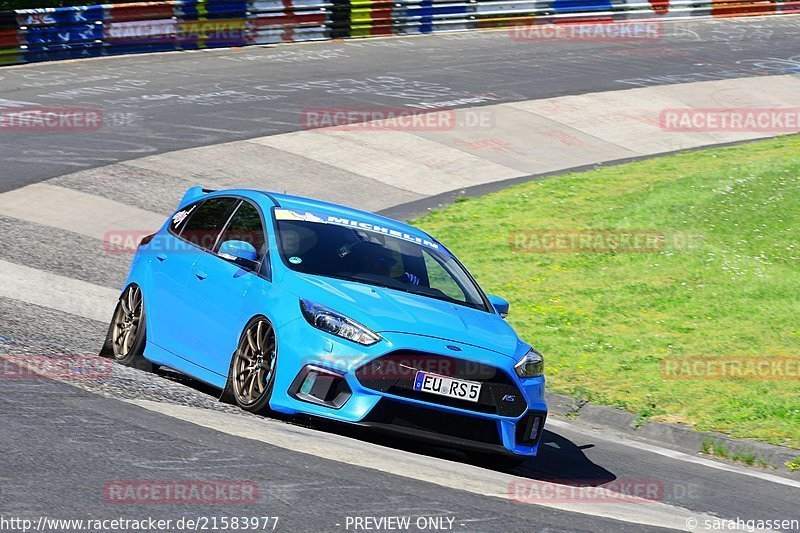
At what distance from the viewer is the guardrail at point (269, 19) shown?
2609cm

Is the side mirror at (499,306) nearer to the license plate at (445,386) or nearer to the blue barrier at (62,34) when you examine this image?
the license plate at (445,386)

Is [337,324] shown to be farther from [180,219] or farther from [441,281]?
[180,219]

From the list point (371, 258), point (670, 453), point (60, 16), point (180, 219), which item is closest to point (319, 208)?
point (371, 258)

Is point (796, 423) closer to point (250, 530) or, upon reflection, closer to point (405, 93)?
point (250, 530)

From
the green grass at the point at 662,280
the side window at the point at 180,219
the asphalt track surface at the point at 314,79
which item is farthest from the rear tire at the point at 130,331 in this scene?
the asphalt track surface at the point at 314,79

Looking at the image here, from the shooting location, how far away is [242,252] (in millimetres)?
8508

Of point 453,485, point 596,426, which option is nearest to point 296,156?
point 596,426

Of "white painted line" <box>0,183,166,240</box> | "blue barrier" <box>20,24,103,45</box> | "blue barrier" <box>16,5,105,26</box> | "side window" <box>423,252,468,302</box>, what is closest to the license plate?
"side window" <box>423,252,468,302</box>

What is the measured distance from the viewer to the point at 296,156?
19922 mm

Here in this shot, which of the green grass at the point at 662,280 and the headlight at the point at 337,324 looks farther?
the green grass at the point at 662,280

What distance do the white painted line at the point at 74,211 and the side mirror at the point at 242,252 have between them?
6839 millimetres

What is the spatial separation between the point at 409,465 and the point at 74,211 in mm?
10011

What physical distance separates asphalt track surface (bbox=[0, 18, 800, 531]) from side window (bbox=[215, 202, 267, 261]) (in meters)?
1.21

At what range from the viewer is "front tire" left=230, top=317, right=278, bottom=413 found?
7832mm
